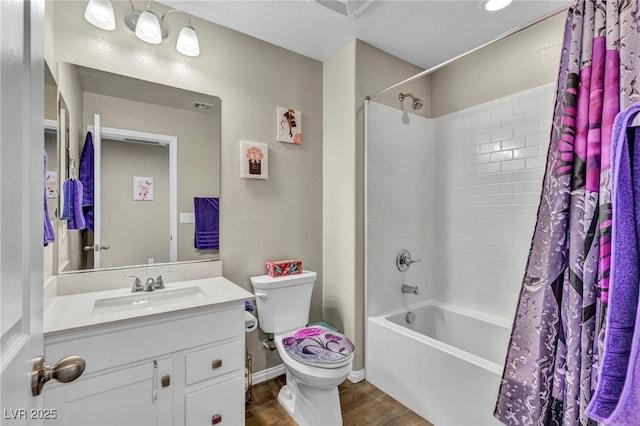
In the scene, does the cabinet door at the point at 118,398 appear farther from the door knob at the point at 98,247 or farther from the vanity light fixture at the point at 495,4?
the vanity light fixture at the point at 495,4

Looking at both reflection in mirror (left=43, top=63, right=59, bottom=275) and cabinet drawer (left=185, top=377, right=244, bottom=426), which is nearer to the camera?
reflection in mirror (left=43, top=63, right=59, bottom=275)

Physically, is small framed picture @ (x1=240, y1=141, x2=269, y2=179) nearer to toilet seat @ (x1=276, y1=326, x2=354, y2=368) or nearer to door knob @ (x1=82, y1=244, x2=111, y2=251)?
door knob @ (x1=82, y1=244, x2=111, y2=251)

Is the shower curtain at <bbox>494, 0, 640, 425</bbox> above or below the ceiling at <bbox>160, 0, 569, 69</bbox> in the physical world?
below

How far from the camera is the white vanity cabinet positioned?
47.5 inches

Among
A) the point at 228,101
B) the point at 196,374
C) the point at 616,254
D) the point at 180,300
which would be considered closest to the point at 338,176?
the point at 228,101

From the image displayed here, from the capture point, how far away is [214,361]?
4.91 ft

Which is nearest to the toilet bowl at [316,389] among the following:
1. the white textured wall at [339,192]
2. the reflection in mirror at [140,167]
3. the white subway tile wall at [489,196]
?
the white textured wall at [339,192]

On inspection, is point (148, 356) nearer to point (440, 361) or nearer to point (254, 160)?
point (254, 160)

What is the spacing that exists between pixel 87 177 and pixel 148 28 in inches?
35.2

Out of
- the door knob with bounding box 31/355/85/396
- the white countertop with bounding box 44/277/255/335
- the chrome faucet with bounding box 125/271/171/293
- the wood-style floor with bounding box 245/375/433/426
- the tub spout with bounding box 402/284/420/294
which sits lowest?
the wood-style floor with bounding box 245/375/433/426

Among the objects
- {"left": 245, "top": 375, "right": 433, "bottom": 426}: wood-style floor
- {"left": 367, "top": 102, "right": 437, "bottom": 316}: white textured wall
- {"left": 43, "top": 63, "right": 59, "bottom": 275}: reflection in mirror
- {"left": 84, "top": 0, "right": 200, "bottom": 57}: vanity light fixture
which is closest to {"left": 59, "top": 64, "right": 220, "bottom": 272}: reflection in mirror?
{"left": 43, "top": 63, "right": 59, "bottom": 275}: reflection in mirror

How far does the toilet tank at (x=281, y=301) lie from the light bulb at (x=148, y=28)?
5.17 ft

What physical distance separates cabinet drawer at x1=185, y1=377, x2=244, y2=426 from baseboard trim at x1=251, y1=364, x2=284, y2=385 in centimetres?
63

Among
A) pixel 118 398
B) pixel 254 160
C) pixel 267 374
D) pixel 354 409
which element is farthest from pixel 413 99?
pixel 118 398
